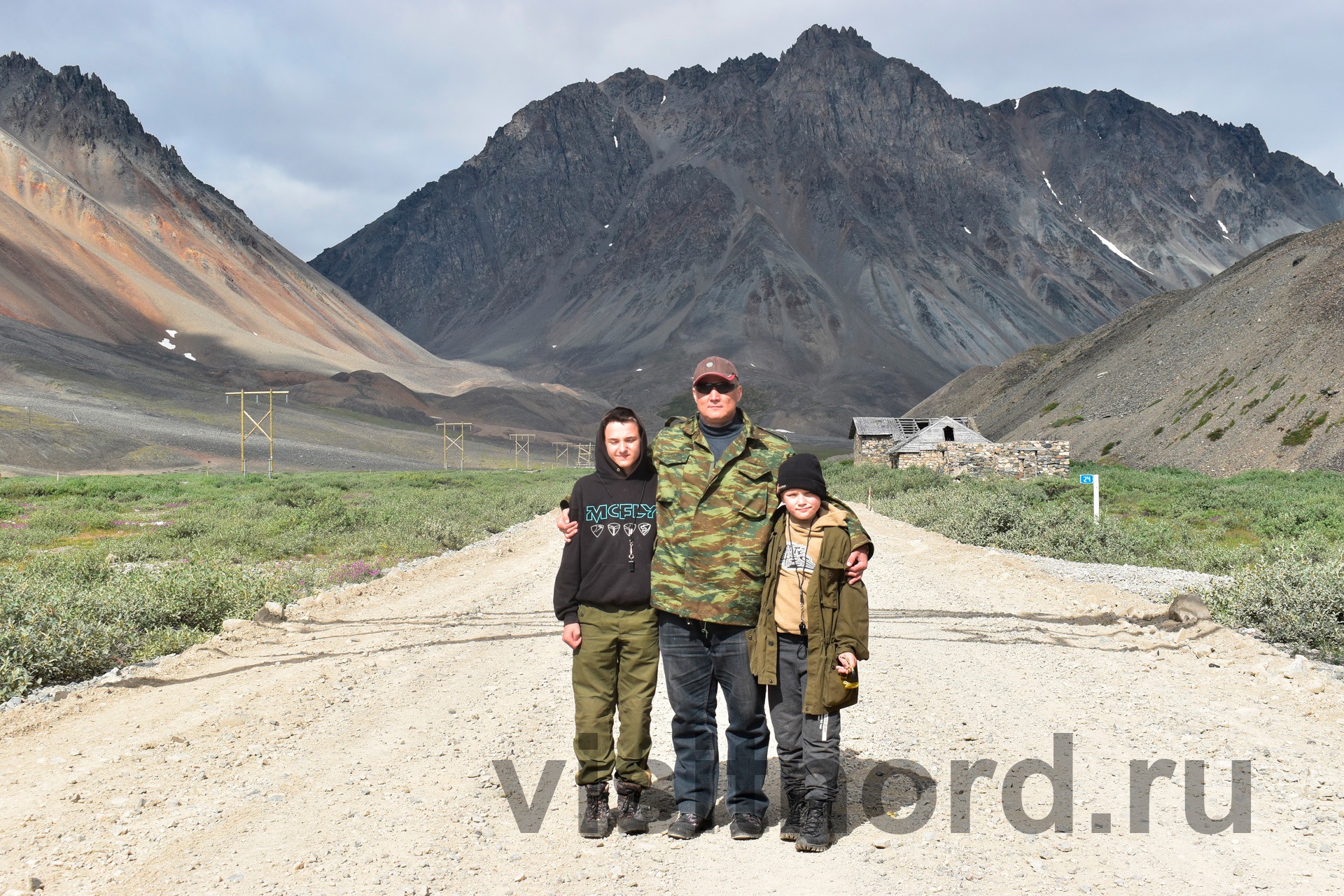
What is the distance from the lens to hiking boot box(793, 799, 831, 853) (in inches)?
155

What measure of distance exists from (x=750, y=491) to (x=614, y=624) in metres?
0.93

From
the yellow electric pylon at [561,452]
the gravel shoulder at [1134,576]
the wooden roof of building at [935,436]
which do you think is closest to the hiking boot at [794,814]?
the gravel shoulder at [1134,576]

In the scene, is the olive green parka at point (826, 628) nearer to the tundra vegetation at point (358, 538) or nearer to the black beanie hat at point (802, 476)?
the black beanie hat at point (802, 476)

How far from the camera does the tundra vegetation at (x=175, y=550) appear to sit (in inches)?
295

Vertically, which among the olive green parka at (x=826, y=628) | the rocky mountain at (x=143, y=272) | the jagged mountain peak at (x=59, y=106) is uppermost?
the jagged mountain peak at (x=59, y=106)

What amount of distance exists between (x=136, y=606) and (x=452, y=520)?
12923 millimetres

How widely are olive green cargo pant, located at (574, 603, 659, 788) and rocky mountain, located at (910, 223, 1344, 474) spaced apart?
34.8m

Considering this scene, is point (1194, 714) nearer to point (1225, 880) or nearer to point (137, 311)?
point (1225, 880)

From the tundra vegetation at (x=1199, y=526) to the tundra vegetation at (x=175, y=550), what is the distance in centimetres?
1049

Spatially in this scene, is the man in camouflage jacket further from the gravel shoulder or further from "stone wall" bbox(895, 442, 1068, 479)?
"stone wall" bbox(895, 442, 1068, 479)

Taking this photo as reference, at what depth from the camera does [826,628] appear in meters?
3.99

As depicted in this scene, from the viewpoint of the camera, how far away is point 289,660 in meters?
7.62

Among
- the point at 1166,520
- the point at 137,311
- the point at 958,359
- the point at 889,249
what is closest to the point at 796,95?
the point at 889,249
